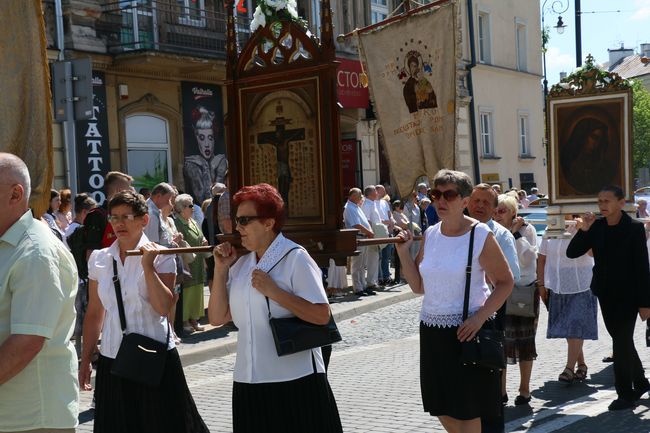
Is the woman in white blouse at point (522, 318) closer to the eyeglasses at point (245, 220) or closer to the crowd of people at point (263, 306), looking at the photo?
the crowd of people at point (263, 306)

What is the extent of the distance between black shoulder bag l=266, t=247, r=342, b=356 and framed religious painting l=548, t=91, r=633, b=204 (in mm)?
7667

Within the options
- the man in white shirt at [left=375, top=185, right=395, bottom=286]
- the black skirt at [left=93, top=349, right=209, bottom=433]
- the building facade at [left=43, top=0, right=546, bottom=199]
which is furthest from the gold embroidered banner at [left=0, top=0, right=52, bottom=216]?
the man in white shirt at [left=375, top=185, right=395, bottom=286]

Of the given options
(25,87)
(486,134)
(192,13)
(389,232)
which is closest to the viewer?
(25,87)

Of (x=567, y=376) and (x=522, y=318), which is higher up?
(x=522, y=318)

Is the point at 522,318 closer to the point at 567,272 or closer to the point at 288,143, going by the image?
the point at 567,272

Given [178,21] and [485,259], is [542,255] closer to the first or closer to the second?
[485,259]

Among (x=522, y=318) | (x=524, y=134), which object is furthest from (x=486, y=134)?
(x=522, y=318)

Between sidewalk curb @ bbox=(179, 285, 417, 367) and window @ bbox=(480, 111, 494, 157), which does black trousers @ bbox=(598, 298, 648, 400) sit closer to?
sidewalk curb @ bbox=(179, 285, 417, 367)

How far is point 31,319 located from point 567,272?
671cm

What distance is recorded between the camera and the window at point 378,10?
1150 inches

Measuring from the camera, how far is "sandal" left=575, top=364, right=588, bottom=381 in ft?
30.8

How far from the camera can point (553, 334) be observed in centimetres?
947

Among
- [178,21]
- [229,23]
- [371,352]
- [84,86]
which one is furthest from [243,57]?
[178,21]

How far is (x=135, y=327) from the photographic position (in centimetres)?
578
